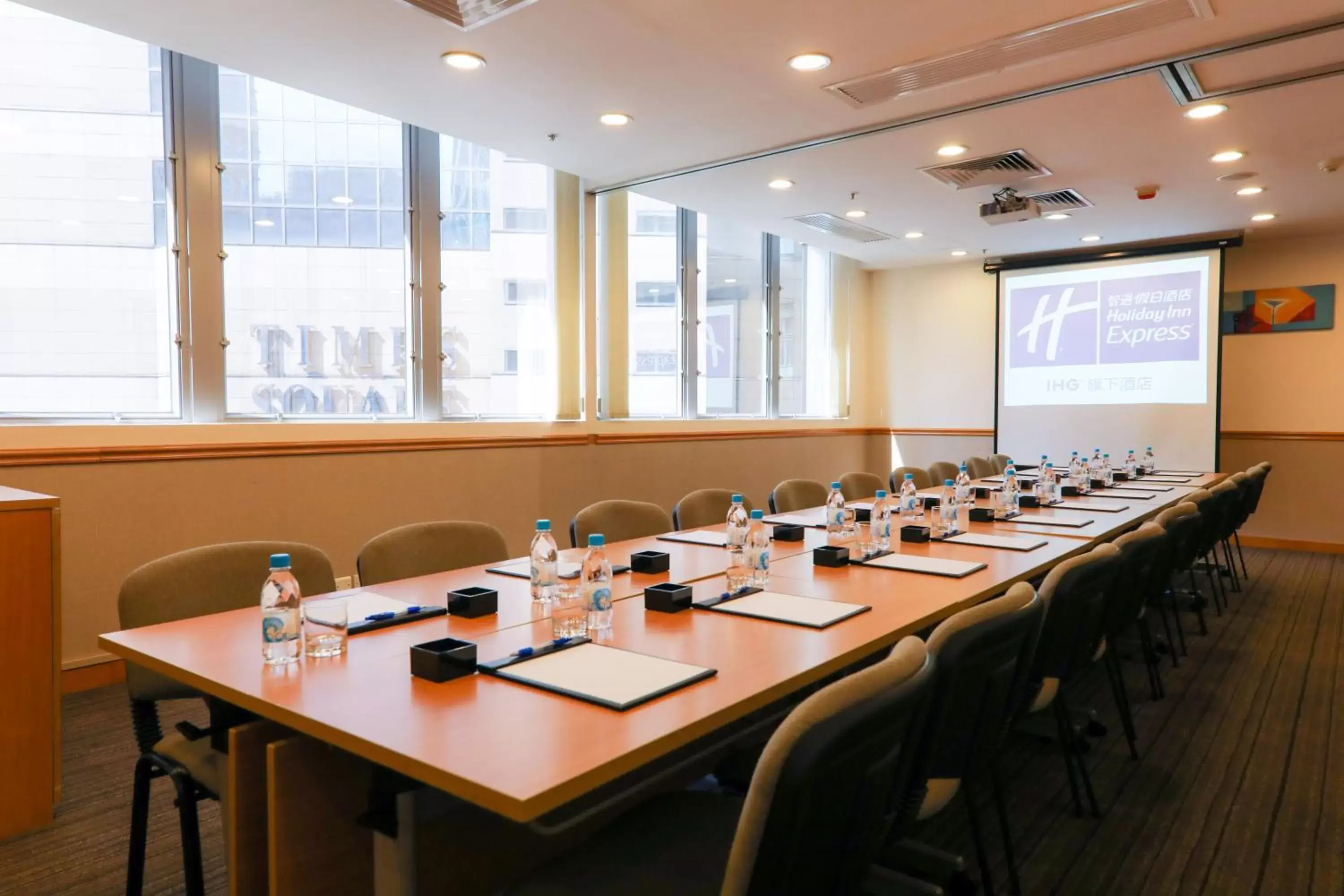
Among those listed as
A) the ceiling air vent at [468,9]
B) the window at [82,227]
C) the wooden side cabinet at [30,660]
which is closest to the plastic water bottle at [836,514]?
the ceiling air vent at [468,9]

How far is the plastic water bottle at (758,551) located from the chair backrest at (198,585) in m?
1.18

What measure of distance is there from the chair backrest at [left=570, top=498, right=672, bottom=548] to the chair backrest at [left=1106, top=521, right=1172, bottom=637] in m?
1.66

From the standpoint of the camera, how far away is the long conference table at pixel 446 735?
4.07 ft

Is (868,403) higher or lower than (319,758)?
higher

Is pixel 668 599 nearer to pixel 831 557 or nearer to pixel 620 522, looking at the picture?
pixel 831 557

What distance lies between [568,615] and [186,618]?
3.23 feet

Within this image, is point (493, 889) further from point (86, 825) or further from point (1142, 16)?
point (1142, 16)

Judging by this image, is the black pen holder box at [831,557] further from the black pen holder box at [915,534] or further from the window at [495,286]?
the window at [495,286]

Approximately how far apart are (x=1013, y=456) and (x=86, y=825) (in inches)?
316

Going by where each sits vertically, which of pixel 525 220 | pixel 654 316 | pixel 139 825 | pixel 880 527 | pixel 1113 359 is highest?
pixel 525 220

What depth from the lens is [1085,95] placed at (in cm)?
415

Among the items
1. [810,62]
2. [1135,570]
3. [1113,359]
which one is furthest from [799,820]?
[1113,359]

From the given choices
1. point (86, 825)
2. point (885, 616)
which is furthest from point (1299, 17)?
point (86, 825)

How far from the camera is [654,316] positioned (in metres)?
7.04
